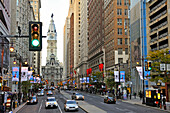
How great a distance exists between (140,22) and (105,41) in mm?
38134

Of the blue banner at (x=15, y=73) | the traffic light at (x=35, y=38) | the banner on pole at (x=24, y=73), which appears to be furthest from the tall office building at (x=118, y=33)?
the traffic light at (x=35, y=38)

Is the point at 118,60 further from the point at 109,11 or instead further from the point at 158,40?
the point at 158,40

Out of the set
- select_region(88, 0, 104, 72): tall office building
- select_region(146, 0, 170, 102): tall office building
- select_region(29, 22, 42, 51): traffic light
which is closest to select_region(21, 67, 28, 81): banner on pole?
select_region(146, 0, 170, 102): tall office building

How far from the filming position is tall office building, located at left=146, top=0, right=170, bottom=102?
53562mm

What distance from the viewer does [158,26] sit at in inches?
2314

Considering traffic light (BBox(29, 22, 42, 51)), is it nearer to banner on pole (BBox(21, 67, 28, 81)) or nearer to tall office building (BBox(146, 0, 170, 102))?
banner on pole (BBox(21, 67, 28, 81))

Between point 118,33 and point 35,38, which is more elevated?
point 118,33

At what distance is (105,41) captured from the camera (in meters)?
105

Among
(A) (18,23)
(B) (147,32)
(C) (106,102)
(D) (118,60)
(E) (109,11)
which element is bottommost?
(C) (106,102)

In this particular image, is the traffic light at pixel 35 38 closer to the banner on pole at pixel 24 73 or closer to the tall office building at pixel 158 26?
the banner on pole at pixel 24 73

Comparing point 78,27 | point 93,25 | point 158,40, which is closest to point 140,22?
point 158,40

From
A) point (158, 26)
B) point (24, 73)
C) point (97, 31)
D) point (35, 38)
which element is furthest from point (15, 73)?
point (97, 31)

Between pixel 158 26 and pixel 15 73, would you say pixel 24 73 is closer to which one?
pixel 15 73

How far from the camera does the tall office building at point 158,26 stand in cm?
5356
